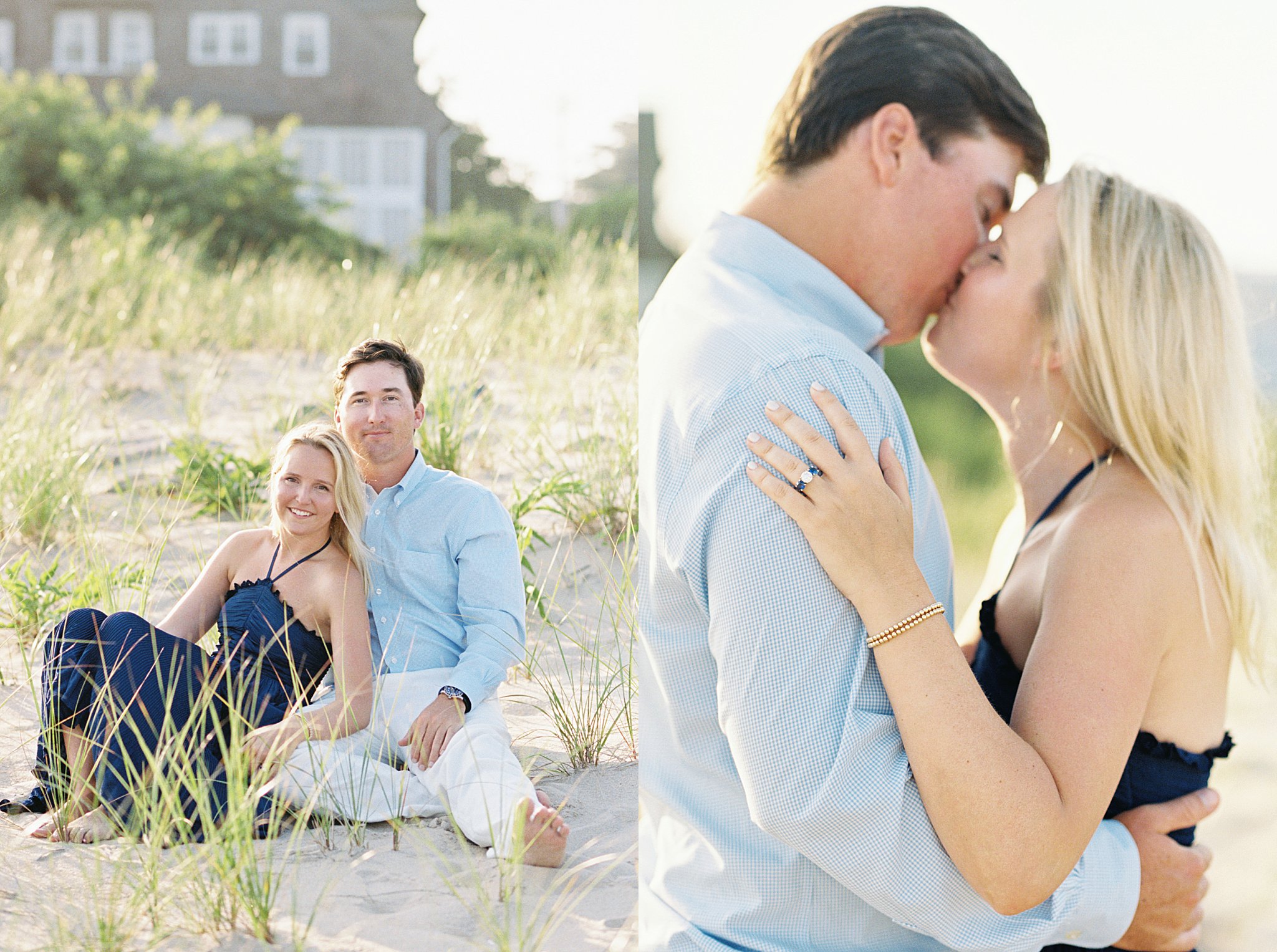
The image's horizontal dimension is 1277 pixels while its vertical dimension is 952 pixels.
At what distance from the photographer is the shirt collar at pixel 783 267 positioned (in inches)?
72.4

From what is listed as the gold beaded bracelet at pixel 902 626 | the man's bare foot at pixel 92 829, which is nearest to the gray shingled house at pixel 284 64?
the man's bare foot at pixel 92 829

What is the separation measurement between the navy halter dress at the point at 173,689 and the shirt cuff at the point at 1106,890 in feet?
4.62

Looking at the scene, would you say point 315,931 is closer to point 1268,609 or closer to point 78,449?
point 1268,609

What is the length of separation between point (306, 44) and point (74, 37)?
5487 mm

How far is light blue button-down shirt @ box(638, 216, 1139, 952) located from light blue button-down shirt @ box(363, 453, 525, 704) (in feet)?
1.38

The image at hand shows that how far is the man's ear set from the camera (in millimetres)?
1894

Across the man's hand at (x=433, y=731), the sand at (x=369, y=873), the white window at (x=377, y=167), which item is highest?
the white window at (x=377, y=167)

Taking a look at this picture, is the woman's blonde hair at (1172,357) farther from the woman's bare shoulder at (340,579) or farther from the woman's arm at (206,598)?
the woman's arm at (206,598)

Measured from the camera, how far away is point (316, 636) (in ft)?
6.89

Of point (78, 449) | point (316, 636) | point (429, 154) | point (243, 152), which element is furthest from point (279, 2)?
point (316, 636)

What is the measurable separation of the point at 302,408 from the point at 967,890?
224 cm

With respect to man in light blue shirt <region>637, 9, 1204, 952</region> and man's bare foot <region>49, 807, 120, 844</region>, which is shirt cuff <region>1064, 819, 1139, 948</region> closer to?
man in light blue shirt <region>637, 9, 1204, 952</region>

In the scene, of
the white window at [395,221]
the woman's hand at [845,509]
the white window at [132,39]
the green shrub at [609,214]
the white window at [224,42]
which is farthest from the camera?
the white window at [395,221]

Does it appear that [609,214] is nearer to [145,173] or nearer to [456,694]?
[145,173]
